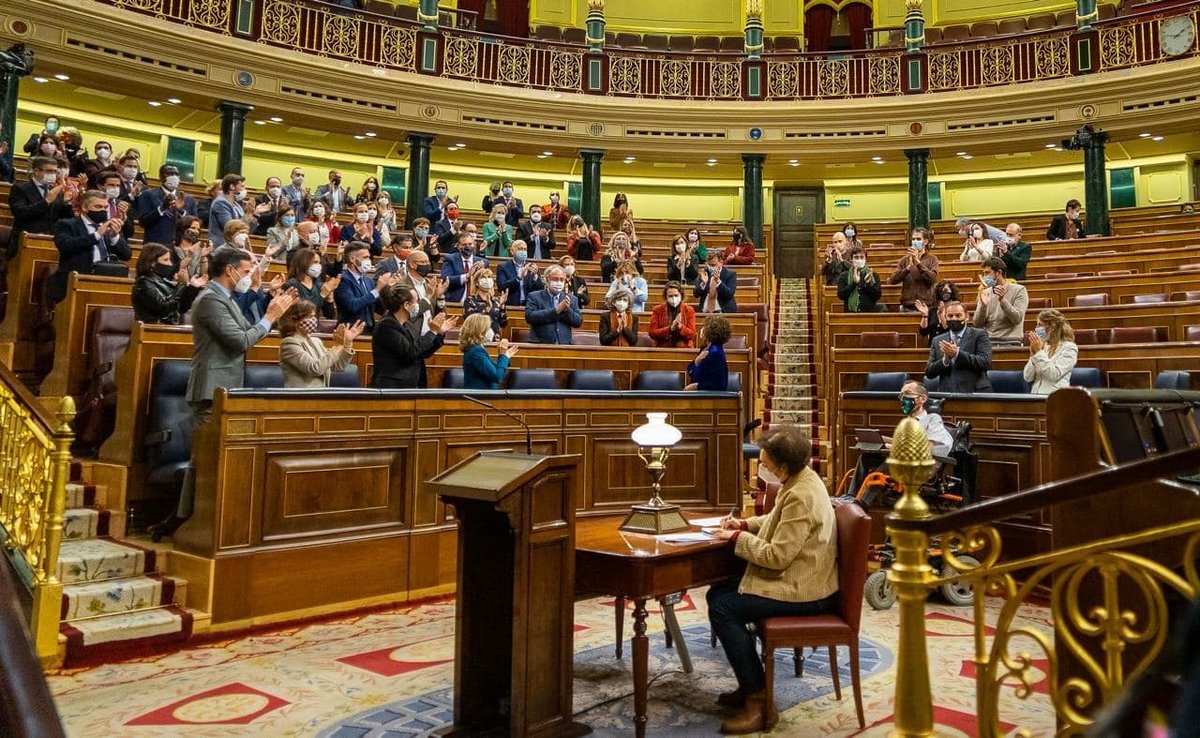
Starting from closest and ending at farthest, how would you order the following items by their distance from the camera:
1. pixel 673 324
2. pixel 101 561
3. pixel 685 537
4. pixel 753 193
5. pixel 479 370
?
1. pixel 685 537
2. pixel 101 561
3. pixel 479 370
4. pixel 673 324
5. pixel 753 193

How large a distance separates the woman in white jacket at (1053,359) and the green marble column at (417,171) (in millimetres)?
8926

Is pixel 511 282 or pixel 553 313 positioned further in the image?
pixel 511 282

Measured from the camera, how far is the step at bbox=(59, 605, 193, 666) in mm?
3162

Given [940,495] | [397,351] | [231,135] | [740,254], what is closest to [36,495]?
[397,351]

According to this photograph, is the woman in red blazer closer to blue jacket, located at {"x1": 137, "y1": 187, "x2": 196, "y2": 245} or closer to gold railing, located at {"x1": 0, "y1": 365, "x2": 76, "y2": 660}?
blue jacket, located at {"x1": 137, "y1": 187, "x2": 196, "y2": 245}

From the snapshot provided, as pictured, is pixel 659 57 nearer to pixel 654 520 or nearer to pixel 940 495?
pixel 940 495

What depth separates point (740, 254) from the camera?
34.4 ft

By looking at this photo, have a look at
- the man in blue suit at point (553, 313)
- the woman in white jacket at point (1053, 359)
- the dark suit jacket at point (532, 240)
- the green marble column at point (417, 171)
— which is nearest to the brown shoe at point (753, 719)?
the woman in white jacket at point (1053, 359)

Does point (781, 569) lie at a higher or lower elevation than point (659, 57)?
lower

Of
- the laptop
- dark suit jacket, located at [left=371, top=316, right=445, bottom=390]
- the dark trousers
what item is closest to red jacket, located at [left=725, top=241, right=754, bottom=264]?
the laptop

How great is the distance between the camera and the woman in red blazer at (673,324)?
22.7 ft

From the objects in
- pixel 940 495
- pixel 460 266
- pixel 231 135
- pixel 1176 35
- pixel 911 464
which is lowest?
pixel 940 495

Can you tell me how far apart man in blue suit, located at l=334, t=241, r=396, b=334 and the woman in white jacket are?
4120 millimetres

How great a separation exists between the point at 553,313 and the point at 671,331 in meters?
1.00
